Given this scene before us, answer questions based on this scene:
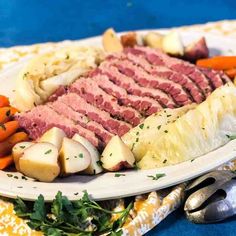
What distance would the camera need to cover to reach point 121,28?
5012 millimetres

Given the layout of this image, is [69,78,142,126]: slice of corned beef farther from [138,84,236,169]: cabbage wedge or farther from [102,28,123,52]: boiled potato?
[102,28,123,52]: boiled potato

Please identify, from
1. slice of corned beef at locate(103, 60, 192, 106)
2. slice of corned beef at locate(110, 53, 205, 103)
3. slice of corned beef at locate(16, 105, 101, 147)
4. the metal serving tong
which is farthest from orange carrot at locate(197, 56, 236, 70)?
the metal serving tong

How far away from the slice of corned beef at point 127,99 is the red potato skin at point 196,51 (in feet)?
2.03

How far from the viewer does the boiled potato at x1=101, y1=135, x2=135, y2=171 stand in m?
2.56

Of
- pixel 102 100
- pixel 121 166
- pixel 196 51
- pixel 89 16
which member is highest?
pixel 89 16

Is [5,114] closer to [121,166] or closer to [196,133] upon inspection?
[121,166]

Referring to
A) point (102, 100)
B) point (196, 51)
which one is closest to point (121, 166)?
point (102, 100)

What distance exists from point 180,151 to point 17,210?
773 millimetres

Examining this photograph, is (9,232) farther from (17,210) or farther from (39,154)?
(39,154)

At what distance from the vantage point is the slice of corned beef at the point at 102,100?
2.90 meters

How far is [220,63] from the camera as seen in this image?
340 centimetres

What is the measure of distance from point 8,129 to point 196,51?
1336 mm

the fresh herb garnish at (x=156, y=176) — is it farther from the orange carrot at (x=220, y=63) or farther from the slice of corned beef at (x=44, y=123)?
the orange carrot at (x=220, y=63)

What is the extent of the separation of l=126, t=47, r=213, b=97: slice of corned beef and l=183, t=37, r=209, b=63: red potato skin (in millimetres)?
189
